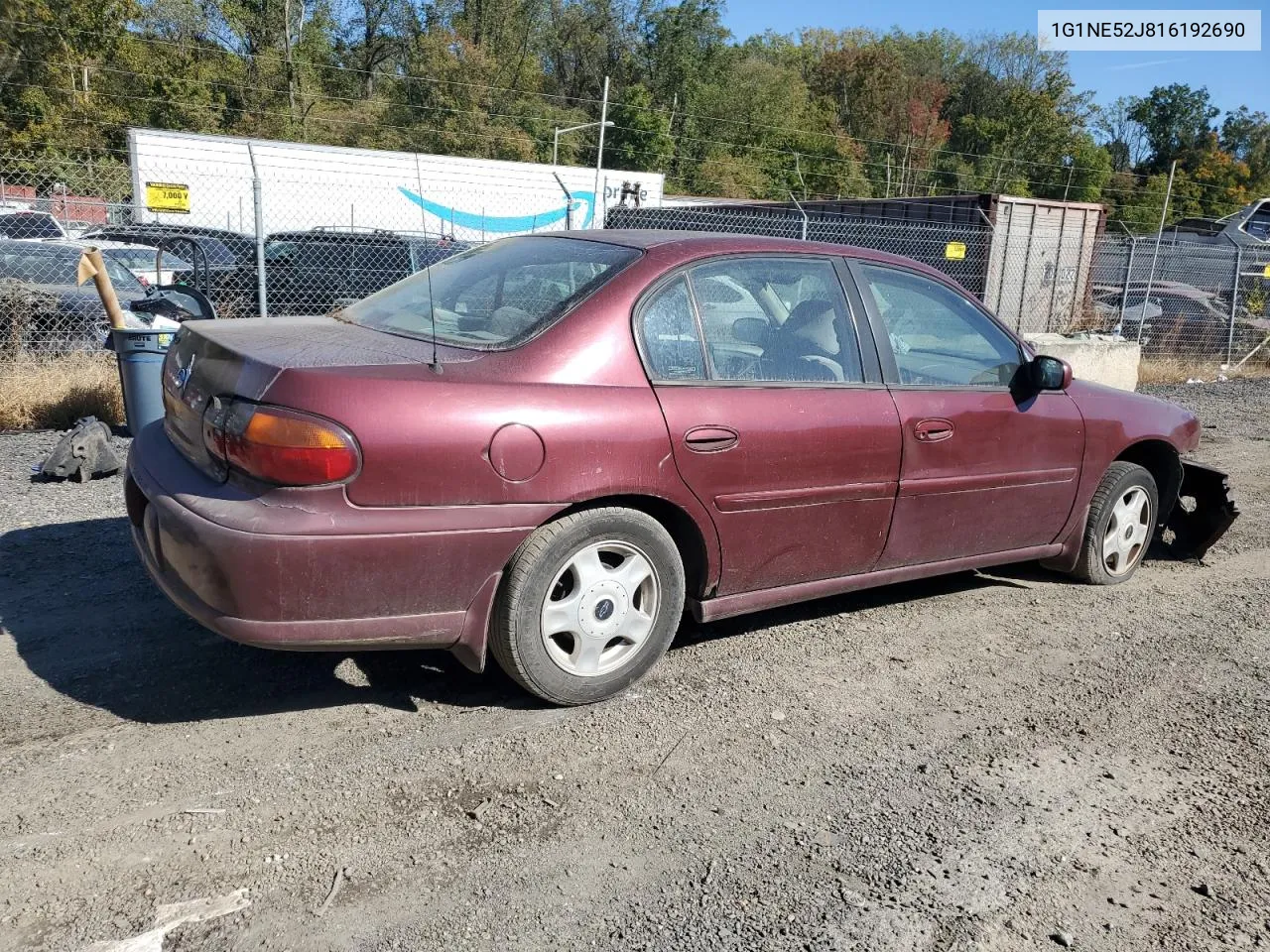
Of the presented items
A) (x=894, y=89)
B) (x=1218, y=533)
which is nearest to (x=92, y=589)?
(x=1218, y=533)

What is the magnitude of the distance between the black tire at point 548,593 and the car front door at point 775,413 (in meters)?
0.25

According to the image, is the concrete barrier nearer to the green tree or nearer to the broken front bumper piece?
the broken front bumper piece

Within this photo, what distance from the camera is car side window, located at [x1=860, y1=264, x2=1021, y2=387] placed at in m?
4.24

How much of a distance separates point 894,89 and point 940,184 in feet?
37.4

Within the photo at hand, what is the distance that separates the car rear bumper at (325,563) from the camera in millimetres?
2932

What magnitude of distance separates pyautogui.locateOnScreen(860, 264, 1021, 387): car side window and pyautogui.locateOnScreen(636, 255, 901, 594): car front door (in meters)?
0.20

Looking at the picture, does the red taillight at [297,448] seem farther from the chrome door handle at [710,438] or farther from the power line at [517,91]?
the power line at [517,91]

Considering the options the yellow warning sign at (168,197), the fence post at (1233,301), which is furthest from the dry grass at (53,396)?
the fence post at (1233,301)

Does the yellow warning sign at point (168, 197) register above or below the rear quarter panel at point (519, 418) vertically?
above

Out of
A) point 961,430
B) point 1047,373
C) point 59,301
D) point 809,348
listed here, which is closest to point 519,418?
point 809,348

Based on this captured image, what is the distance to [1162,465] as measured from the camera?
212 inches

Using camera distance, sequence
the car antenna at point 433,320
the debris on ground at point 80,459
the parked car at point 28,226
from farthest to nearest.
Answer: the parked car at point 28,226
the debris on ground at point 80,459
the car antenna at point 433,320

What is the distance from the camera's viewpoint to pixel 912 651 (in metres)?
4.24

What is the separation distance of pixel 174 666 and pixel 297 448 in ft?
4.25
